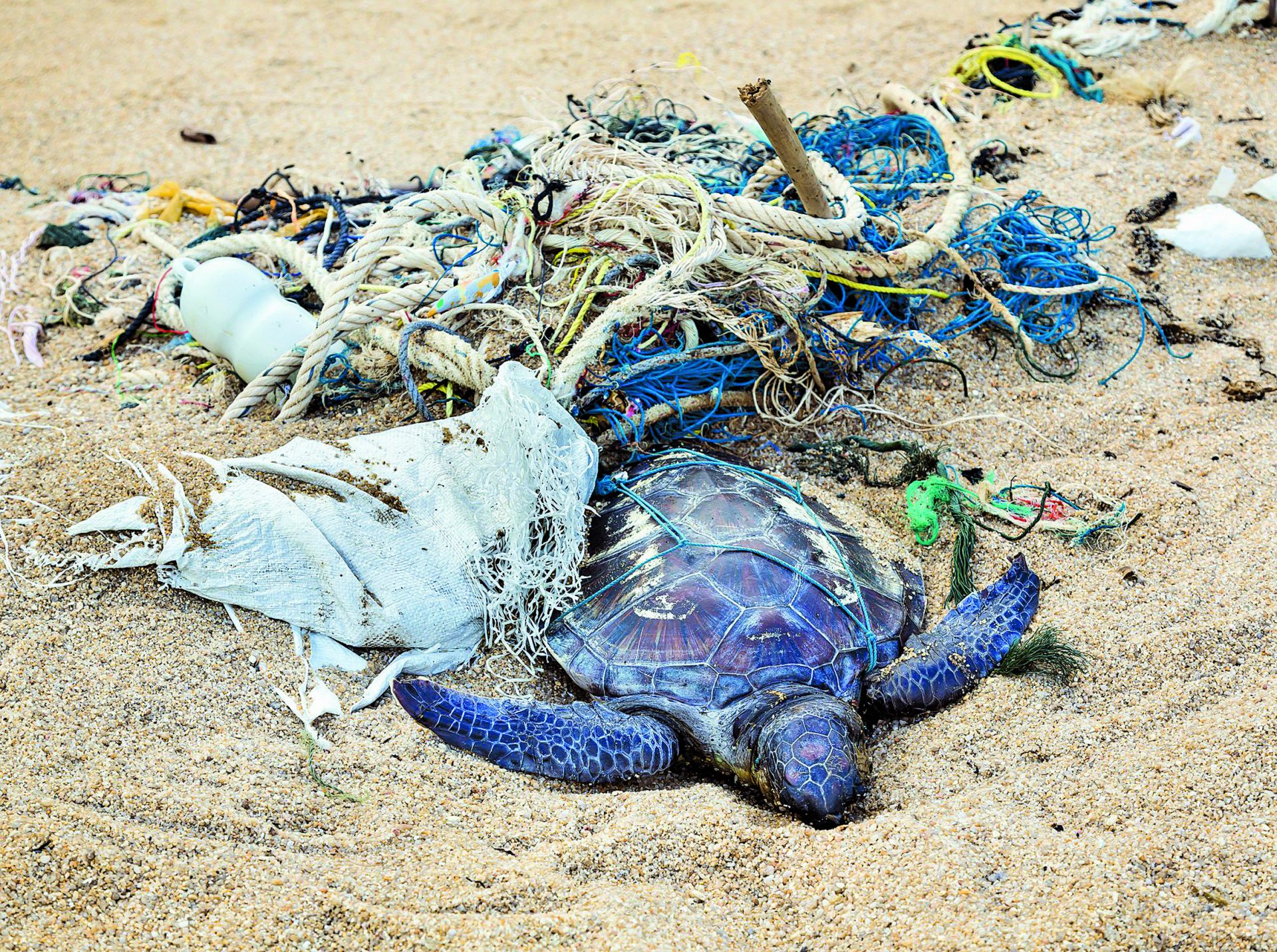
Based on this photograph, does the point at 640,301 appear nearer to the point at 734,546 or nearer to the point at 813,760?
the point at 734,546

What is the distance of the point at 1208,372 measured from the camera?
285 centimetres

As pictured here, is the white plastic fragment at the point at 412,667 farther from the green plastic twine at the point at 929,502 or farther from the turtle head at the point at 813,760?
the green plastic twine at the point at 929,502

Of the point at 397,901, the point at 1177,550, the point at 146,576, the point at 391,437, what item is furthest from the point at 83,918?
the point at 1177,550

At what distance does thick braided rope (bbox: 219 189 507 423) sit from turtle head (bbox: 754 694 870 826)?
141 centimetres

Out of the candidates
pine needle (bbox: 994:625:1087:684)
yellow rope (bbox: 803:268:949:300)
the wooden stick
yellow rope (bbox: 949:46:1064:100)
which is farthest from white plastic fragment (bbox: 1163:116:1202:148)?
pine needle (bbox: 994:625:1087:684)

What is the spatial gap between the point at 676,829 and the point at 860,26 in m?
5.38

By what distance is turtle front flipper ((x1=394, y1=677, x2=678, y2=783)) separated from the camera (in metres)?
1.88

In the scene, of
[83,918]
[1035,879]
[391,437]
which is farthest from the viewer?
[391,437]

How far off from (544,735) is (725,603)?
0.48 metres

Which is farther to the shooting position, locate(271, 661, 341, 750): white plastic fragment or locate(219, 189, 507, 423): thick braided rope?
locate(219, 189, 507, 423): thick braided rope

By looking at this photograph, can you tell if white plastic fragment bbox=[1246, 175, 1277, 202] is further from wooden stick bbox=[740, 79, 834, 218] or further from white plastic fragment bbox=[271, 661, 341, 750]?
white plastic fragment bbox=[271, 661, 341, 750]

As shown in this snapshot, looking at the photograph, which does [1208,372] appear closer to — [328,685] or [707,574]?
[707,574]

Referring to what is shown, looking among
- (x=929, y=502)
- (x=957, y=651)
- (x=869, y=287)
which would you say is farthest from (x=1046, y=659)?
(x=869, y=287)

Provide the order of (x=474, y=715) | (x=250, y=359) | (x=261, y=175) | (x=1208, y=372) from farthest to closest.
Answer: (x=261, y=175), (x=1208, y=372), (x=250, y=359), (x=474, y=715)
